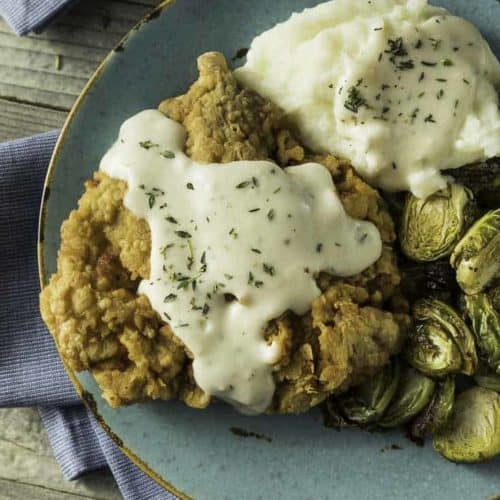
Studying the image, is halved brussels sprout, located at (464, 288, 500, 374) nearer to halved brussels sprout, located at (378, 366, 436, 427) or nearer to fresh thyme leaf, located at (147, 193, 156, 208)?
halved brussels sprout, located at (378, 366, 436, 427)

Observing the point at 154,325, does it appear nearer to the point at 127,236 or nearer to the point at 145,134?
the point at 127,236

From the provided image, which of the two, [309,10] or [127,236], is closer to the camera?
[127,236]

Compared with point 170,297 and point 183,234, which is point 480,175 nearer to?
point 183,234

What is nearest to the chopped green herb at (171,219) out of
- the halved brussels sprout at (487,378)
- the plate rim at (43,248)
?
the plate rim at (43,248)

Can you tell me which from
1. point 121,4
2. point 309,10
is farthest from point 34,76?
point 309,10

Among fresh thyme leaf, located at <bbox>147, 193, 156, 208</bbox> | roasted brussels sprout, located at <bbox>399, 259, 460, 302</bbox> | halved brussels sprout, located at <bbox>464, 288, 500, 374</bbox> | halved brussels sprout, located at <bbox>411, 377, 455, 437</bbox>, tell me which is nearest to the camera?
fresh thyme leaf, located at <bbox>147, 193, 156, 208</bbox>

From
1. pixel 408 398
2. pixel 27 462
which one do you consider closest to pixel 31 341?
pixel 27 462

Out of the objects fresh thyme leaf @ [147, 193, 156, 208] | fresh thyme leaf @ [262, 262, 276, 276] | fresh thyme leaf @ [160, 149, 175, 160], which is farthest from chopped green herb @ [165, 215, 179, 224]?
fresh thyme leaf @ [262, 262, 276, 276]

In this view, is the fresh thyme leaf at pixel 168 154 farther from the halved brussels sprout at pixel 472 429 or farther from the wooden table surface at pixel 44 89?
the halved brussels sprout at pixel 472 429
